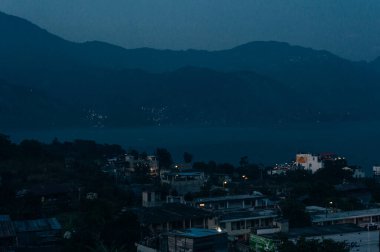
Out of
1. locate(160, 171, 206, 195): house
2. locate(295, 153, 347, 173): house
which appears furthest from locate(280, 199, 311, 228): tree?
locate(295, 153, 347, 173): house

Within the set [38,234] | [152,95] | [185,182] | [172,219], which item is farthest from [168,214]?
[152,95]

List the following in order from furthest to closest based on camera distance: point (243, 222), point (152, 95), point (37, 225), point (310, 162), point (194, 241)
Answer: point (152, 95)
point (310, 162)
point (243, 222)
point (37, 225)
point (194, 241)

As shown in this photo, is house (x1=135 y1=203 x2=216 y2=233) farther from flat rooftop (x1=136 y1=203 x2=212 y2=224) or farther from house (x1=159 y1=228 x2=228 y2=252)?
house (x1=159 y1=228 x2=228 y2=252)

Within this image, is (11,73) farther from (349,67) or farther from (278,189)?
(278,189)

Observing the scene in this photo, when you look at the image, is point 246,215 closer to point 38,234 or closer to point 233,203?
point 233,203

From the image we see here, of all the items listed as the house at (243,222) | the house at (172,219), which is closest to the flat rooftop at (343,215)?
the house at (243,222)

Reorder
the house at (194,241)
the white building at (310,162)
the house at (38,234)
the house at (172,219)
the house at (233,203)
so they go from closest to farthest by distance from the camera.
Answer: the house at (194,241), the house at (38,234), the house at (172,219), the house at (233,203), the white building at (310,162)

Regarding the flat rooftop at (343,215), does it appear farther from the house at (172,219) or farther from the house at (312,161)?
the house at (312,161)

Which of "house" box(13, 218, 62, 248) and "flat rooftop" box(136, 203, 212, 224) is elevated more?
"flat rooftop" box(136, 203, 212, 224)

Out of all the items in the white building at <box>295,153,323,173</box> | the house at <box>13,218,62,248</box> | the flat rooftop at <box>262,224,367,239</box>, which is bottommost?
the house at <box>13,218,62,248</box>
